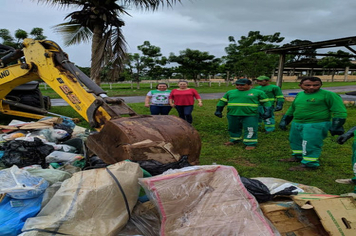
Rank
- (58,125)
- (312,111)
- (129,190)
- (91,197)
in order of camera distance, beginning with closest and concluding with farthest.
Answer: (91,197)
(129,190)
(312,111)
(58,125)

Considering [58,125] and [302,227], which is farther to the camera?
[58,125]

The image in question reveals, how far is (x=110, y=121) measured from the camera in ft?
9.29

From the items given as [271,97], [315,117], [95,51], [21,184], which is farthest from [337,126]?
[95,51]

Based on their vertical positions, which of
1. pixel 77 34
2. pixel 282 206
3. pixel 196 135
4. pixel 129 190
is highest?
pixel 77 34

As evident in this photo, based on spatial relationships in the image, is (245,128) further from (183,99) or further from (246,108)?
(183,99)

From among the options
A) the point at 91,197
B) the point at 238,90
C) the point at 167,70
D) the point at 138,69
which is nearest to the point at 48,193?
the point at 91,197

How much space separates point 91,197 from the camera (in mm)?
2072

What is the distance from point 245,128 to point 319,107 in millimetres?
1554

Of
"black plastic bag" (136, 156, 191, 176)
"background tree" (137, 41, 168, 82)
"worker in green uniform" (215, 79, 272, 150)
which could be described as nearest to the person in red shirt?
"worker in green uniform" (215, 79, 272, 150)

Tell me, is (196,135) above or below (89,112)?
below

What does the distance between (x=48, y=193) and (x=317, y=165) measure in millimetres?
3737

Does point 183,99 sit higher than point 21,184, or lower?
higher

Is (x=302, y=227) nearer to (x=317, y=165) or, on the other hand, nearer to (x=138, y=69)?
(x=317, y=165)

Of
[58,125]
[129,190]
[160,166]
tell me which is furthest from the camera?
[58,125]
